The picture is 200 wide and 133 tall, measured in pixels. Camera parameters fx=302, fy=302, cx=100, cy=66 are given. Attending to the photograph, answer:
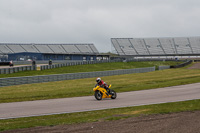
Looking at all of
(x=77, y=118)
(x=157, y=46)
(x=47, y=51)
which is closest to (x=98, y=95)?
(x=77, y=118)

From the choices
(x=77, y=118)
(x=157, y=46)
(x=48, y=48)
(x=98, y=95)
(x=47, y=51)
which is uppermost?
(x=157, y=46)

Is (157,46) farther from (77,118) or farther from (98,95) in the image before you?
(77,118)

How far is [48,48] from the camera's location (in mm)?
104750

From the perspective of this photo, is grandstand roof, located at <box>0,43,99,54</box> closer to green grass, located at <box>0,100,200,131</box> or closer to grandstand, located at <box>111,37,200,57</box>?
grandstand, located at <box>111,37,200,57</box>

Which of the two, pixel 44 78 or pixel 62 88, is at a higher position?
pixel 44 78

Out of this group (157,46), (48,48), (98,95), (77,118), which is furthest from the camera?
(157,46)

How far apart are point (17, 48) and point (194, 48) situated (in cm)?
6413

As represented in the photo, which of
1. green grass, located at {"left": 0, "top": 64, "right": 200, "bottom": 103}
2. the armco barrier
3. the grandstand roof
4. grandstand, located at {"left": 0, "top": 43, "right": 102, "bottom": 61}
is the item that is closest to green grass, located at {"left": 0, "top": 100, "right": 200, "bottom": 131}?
green grass, located at {"left": 0, "top": 64, "right": 200, "bottom": 103}

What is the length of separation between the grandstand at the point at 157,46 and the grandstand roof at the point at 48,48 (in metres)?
12.1

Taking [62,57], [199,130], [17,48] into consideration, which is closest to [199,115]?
[199,130]

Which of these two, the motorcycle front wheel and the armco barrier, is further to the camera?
the armco barrier

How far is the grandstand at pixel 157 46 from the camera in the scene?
11281 centimetres

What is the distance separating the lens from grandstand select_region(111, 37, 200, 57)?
11281 centimetres

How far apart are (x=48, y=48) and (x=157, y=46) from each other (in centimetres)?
4210
